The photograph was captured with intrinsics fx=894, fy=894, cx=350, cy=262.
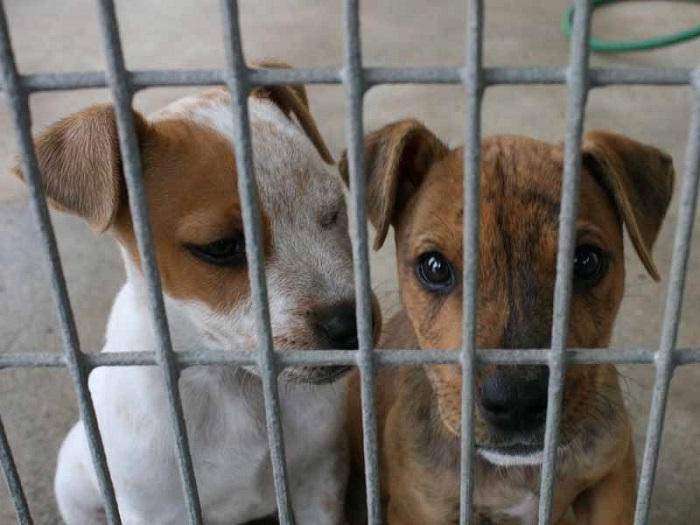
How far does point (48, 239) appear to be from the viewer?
5.47ft

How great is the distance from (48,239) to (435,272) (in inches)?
45.4

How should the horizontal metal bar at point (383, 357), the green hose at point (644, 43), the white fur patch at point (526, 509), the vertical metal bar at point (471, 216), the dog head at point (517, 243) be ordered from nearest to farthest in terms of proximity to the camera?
the vertical metal bar at point (471, 216) → the horizontal metal bar at point (383, 357) → the dog head at point (517, 243) → the white fur patch at point (526, 509) → the green hose at point (644, 43)

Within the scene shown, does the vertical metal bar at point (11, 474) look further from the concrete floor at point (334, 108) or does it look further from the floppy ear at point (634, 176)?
the floppy ear at point (634, 176)

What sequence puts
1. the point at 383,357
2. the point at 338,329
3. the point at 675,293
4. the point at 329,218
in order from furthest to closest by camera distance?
1. the point at 329,218
2. the point at 338,329
3. the point at 383,357
4. the point at 675,293

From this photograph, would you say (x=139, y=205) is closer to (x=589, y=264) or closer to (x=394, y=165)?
(x=394, y=165)

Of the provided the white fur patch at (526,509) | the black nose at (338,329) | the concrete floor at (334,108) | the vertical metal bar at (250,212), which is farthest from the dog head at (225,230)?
the concrete floor at (334,108)

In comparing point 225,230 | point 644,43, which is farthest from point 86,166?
point 644,43

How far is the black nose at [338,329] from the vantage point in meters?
2.32

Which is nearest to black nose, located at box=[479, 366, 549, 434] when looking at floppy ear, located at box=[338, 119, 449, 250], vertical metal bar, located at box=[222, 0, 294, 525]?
vertical metal bar, located at box=[222, 0, 294, 525]

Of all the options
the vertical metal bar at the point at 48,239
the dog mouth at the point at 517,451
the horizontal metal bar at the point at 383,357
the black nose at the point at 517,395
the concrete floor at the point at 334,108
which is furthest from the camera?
the concrete floor at the point at 334,108

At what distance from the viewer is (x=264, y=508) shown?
286 centimetres

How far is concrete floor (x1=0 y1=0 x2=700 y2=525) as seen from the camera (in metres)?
3.63

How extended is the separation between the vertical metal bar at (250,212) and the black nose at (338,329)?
0.52 meters

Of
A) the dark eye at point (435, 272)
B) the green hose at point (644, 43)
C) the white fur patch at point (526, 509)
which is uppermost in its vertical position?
the dark eye at point (435, 272)
